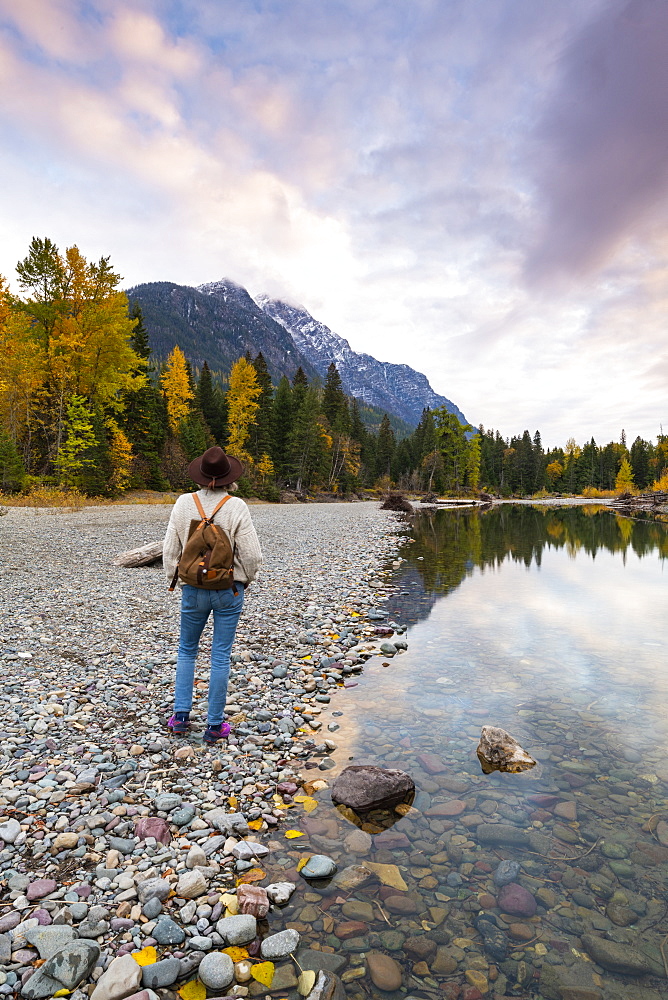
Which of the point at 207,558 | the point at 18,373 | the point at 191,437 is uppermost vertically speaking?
the point at 18,373

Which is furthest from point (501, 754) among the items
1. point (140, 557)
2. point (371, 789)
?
point (140, 557)

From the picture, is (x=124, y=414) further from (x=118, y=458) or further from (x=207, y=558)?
(x=207, y=558)

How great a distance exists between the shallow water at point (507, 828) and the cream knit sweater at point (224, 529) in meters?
2.21

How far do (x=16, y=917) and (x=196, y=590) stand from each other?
2.52 m

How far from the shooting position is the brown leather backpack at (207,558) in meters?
4.51

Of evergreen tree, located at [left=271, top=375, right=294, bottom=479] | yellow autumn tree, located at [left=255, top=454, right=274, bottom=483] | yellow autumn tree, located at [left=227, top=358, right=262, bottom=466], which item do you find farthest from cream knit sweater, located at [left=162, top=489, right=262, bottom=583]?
evergreen tree, located at [left=271, top=375, right=294, bottom=479]

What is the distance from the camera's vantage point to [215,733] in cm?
498

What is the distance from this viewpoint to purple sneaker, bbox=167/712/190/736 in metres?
5.00

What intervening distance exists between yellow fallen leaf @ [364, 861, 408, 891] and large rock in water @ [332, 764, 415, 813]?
1.89 ft

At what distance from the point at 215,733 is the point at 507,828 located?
113 inches

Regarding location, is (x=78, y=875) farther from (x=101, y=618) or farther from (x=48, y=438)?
(x=48, y=438)

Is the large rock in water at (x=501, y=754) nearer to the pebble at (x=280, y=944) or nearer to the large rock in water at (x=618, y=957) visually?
the large rock in water at (x=618, y=957)

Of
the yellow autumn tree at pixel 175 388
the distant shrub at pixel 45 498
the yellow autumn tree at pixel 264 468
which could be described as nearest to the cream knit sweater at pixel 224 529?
the distant shrub at pixel 45 498

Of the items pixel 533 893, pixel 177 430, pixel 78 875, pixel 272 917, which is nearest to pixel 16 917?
pixel 78 875
